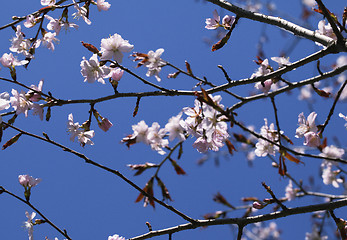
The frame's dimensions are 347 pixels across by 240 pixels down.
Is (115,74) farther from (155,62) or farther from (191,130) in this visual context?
(191,130)

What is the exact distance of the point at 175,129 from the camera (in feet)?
5.76

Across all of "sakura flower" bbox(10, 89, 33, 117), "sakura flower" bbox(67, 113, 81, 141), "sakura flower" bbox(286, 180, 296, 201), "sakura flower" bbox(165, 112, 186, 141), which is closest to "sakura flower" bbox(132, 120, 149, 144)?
"sakura flower" bbox(165, 112, 186, 141)

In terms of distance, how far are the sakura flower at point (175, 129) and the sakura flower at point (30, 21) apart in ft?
4.86

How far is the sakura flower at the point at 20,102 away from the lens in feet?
6.72

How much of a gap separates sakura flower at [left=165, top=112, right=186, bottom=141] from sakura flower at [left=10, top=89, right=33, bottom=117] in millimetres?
967

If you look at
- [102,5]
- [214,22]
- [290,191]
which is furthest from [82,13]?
[290,191]

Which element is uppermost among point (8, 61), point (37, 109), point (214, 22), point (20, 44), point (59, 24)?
point (59, 24)

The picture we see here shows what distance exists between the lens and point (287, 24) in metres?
2.00

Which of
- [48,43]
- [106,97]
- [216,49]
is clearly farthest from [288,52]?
[48,43]

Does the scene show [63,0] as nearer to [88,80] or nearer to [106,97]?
[88,80]

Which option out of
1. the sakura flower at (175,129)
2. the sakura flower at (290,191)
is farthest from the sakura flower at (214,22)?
the sakura flower at (290,191)

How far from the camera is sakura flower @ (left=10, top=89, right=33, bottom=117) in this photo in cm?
205

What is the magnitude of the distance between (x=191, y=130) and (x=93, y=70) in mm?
826

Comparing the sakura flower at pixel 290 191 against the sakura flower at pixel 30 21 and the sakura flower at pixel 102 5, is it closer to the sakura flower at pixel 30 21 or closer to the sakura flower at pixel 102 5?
the sakura flower at pixel 102 5
